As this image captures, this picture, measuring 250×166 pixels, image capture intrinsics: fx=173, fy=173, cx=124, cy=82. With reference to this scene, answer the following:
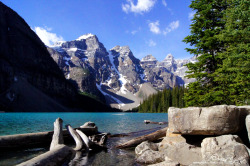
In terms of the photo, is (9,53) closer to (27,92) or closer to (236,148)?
(27,92)

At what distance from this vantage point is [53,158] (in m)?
7.41

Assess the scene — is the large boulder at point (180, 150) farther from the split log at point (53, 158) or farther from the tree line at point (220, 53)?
the tree line at point (220, 53)

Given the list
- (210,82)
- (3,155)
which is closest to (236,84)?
(210,82)

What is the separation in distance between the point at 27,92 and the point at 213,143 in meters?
165

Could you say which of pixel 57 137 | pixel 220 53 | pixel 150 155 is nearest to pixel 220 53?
pixel 220 53

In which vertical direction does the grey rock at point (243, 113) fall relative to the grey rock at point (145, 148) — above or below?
above

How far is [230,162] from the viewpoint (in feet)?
17.6

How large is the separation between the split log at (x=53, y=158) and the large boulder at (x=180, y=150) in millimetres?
4825

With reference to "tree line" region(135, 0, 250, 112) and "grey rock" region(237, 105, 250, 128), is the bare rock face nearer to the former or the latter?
"tree line" region(135, 0, 250, 112)

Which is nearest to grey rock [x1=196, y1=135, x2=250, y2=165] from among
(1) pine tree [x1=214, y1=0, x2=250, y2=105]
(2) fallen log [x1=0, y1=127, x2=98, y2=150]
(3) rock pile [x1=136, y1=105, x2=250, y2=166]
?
(3) rock pile [x1=136, y1=105, x2=250, y2=166]

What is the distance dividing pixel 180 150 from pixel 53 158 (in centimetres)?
577

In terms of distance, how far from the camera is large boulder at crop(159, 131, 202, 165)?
25.7ft

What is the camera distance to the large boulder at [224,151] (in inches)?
214

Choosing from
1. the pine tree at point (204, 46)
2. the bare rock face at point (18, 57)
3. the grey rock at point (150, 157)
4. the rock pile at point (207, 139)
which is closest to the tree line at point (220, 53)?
the pine tree at point (204, 46)
